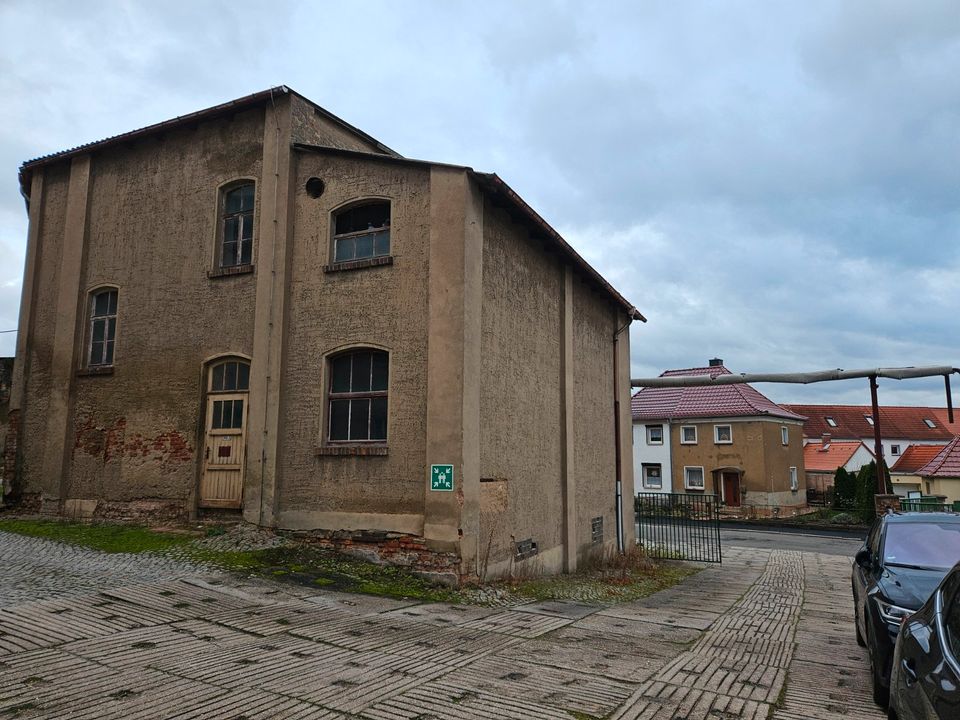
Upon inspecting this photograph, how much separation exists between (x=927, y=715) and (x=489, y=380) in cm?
845

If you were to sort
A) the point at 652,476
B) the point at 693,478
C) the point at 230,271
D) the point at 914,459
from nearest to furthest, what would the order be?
the point at 230,271
the point at 693,478
the point at 652,476
the point at 914,459

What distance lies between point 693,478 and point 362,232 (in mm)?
31860

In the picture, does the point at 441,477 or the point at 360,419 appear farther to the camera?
the point at 360,419

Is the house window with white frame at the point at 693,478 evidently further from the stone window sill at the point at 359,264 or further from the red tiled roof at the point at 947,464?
the stone window sill at the point at 359,264

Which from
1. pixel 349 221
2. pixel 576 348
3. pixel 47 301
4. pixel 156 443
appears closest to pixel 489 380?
pixel 349 221

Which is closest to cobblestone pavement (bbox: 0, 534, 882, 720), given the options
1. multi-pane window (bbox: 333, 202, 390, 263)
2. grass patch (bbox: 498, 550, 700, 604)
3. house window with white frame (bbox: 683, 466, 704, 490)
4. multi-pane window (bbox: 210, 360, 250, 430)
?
grass patch (bbox: 498, 550, 700, 604)

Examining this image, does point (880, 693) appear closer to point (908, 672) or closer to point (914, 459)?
point (908, 672)

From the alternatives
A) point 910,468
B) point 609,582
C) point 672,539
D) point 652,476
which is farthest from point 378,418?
point 910,468

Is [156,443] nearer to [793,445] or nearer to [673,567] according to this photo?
[673,567]

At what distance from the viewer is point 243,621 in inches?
282

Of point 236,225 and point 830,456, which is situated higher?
point 236,225

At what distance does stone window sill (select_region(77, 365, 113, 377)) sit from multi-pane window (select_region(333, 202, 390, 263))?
519 centimetres

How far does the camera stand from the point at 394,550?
33.3ft

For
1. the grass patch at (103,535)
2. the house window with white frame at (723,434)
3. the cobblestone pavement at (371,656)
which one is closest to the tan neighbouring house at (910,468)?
the house window with white frame at (723,434)
